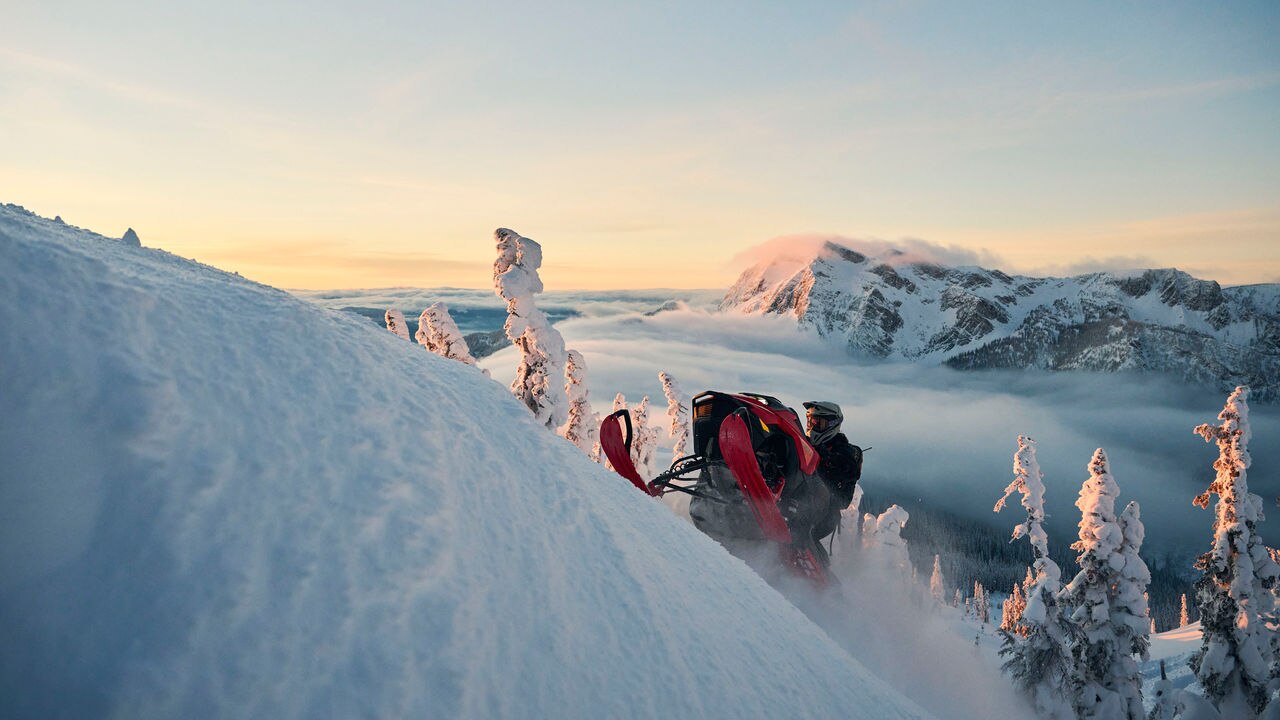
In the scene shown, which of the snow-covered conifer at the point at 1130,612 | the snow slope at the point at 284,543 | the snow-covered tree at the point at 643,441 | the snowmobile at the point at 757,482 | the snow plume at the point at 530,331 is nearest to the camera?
the snow slope at the point at 284,543

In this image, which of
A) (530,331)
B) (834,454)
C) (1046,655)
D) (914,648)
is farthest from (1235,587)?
(530,331)

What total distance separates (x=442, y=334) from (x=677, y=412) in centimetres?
1101

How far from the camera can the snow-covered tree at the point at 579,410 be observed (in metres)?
18.1

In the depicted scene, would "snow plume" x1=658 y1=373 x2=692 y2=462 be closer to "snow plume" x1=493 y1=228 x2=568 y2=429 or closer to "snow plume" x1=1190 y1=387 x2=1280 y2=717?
"snow plume" x1=493 y1=228 x2=568 y2=429

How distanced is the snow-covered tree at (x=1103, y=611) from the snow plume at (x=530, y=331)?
40.3ft

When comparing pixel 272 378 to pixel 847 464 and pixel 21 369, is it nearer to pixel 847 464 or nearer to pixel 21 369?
pixel 21 369

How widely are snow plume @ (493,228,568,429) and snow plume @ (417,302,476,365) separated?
9.60 ft

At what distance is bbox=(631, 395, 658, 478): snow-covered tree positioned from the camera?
991 inches

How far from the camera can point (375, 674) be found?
2.01 metres

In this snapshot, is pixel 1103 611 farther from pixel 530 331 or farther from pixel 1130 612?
pixel 530 331

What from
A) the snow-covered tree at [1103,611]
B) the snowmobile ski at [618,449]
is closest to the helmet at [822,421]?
the snowmobile ski at [618,449]

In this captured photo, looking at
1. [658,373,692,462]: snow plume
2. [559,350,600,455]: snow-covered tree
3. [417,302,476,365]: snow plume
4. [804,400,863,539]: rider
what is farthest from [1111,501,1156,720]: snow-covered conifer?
[417,302,476,365]: snow plume

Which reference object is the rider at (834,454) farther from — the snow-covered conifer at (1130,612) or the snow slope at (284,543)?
the snow-covered conifer at (1130,612)

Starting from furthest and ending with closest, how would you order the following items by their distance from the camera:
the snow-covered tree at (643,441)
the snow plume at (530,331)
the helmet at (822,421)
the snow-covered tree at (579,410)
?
the snow-covered tree at (643,441) → the snow-covered tree at (579,410) → the snow plume at (530,331) → the helmet at (822,421)
